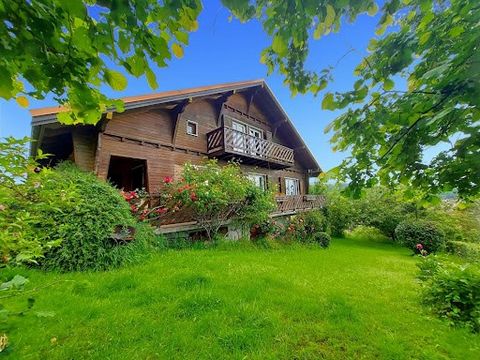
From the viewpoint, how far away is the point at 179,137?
11766 millimetres

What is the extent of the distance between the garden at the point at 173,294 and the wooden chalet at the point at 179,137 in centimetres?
152

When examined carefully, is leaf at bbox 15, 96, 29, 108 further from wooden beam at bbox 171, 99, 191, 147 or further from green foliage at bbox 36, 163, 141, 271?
wooden beam at bbox 171, 99, 191, 147

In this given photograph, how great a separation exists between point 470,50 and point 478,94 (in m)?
0.34

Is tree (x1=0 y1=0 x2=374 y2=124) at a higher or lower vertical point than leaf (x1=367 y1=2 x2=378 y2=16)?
lower

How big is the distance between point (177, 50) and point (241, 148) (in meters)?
11.5

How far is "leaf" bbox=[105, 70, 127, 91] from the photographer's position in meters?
1.39

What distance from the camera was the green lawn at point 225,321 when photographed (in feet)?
10.3

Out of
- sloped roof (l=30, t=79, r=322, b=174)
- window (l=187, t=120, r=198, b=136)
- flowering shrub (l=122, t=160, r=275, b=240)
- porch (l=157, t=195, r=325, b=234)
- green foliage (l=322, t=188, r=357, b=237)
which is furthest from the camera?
green foliage (l=322, t=188, r=357, b=237)

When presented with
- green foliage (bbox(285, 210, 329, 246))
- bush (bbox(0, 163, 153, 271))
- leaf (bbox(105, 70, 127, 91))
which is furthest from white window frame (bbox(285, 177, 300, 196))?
leaf (bbox(105, 70, 127, 91))

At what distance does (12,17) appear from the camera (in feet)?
3.51

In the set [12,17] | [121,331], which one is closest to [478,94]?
[12,17]

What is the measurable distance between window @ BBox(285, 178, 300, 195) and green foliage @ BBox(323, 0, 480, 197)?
1676 centimetres

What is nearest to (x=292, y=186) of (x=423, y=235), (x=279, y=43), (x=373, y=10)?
(x=423, y=235)

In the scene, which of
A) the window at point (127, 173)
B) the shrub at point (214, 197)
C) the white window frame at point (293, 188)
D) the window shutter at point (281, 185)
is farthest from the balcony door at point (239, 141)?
the white window frame at point (293, 188)
